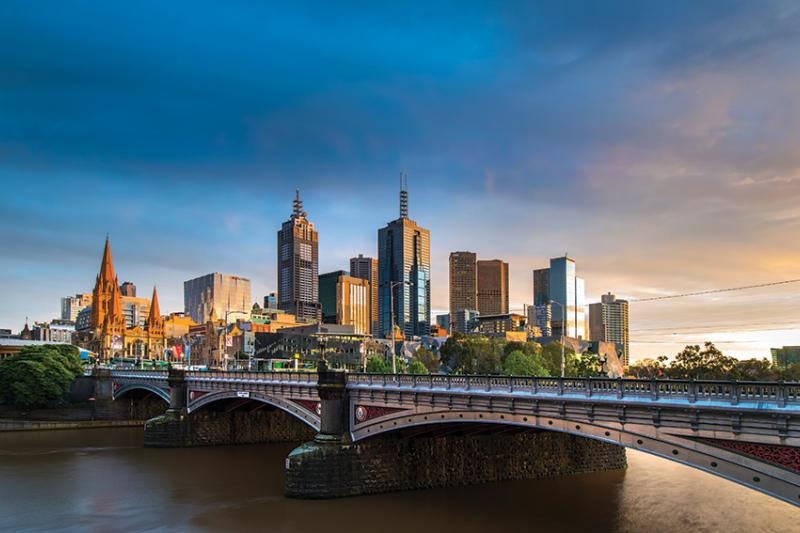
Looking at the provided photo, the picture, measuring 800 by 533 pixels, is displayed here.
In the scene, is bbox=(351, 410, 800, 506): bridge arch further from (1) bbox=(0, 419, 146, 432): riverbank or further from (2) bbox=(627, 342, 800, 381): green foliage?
(1) bbox=(0, 419, 146, 432): riverbank

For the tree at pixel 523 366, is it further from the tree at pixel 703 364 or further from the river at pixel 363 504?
the river at pixel 363 504

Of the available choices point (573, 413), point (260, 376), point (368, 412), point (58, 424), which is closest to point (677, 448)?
point (573, 413)

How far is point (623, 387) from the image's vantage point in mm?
33594

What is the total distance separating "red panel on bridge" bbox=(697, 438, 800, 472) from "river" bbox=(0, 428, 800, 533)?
13278 mm

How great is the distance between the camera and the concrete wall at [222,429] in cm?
7725

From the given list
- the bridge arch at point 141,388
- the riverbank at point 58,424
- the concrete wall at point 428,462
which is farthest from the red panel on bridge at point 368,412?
the riverbank at point 58,424

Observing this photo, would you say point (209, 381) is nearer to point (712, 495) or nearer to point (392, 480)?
point (392, 480)

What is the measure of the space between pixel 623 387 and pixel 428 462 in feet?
67.8

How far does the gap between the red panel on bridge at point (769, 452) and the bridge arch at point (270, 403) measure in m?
31.5

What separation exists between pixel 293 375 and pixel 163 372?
38857 millimetres

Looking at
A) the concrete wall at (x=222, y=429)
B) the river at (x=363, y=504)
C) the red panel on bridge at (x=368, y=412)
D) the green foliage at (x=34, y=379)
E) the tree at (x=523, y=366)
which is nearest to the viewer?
the river at (x=363, y=504)

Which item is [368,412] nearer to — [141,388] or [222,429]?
[222,429]

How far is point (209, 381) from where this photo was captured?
74.8 metres

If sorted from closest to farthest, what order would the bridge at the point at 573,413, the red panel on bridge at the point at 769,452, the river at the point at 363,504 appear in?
the red panel on bridge at the point at 769,452
the bridge at the point at 573,413
the river at the point at 363,504
